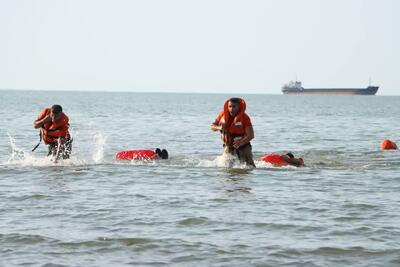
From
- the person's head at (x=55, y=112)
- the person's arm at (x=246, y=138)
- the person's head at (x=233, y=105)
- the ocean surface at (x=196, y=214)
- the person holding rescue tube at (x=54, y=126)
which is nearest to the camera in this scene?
the ocean surface at (x=196, y=214)

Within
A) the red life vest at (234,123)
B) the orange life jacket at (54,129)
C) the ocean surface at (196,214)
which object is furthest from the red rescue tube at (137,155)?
the red life vest at (234,123)

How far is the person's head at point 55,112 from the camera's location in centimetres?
1859

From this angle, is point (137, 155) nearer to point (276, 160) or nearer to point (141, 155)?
point (141, 155)

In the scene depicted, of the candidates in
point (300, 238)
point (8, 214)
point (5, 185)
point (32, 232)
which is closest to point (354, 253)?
point (300, 238)

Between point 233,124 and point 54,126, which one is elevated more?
point 233,124

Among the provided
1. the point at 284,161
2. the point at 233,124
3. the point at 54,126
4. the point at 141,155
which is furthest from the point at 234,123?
the point at 141,155

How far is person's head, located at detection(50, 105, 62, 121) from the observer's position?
1859 centimetres

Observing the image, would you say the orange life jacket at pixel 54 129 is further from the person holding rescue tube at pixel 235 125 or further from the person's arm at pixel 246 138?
the person's arm at pixel 246 138

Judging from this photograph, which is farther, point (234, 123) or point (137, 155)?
point (137, 155)

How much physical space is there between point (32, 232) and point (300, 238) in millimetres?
3801

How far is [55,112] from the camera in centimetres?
1861

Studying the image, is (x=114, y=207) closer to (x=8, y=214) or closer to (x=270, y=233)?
(x=8, y=214)

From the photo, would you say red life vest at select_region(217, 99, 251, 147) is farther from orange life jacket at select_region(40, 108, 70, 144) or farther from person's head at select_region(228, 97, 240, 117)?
orange life jacket at select_region(40, 108, 70, 144)

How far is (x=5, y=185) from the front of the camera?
1602 cm
